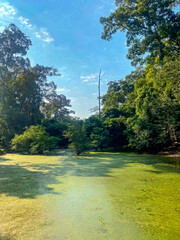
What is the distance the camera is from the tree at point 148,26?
26.1 feet

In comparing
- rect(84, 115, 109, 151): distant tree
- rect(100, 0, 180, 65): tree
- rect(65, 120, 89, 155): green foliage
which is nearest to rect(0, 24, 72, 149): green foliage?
rect(84, 115, 109, 151): distant tree

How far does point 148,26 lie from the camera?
8648 millimetres

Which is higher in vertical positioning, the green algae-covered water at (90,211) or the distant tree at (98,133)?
the distant tree at (98,133)

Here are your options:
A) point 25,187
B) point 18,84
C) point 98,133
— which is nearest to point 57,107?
point 18,84

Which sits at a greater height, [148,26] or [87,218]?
[148,26]

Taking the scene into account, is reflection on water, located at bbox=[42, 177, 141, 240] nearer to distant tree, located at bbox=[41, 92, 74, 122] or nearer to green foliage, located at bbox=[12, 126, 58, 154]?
green foliage, located at bbox=[12, 126, 58, 154]

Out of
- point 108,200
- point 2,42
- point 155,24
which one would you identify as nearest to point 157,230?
point 108,200

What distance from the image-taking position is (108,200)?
223 centimetres

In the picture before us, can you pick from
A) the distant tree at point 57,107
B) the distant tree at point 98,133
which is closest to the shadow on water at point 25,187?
the distant tree at point 98,133

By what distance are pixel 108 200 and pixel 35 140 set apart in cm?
797

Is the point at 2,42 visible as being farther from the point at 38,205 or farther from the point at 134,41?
the point at 38,205

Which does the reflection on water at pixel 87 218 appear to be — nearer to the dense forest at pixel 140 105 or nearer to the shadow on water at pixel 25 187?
the shadow on water at pixel 25 187

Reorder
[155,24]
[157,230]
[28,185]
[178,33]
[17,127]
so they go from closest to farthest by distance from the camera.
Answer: [157,230] → [28,185] → [178,33] → [155,24] → [17,127]

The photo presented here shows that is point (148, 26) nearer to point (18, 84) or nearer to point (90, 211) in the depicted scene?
point (90, 211)
